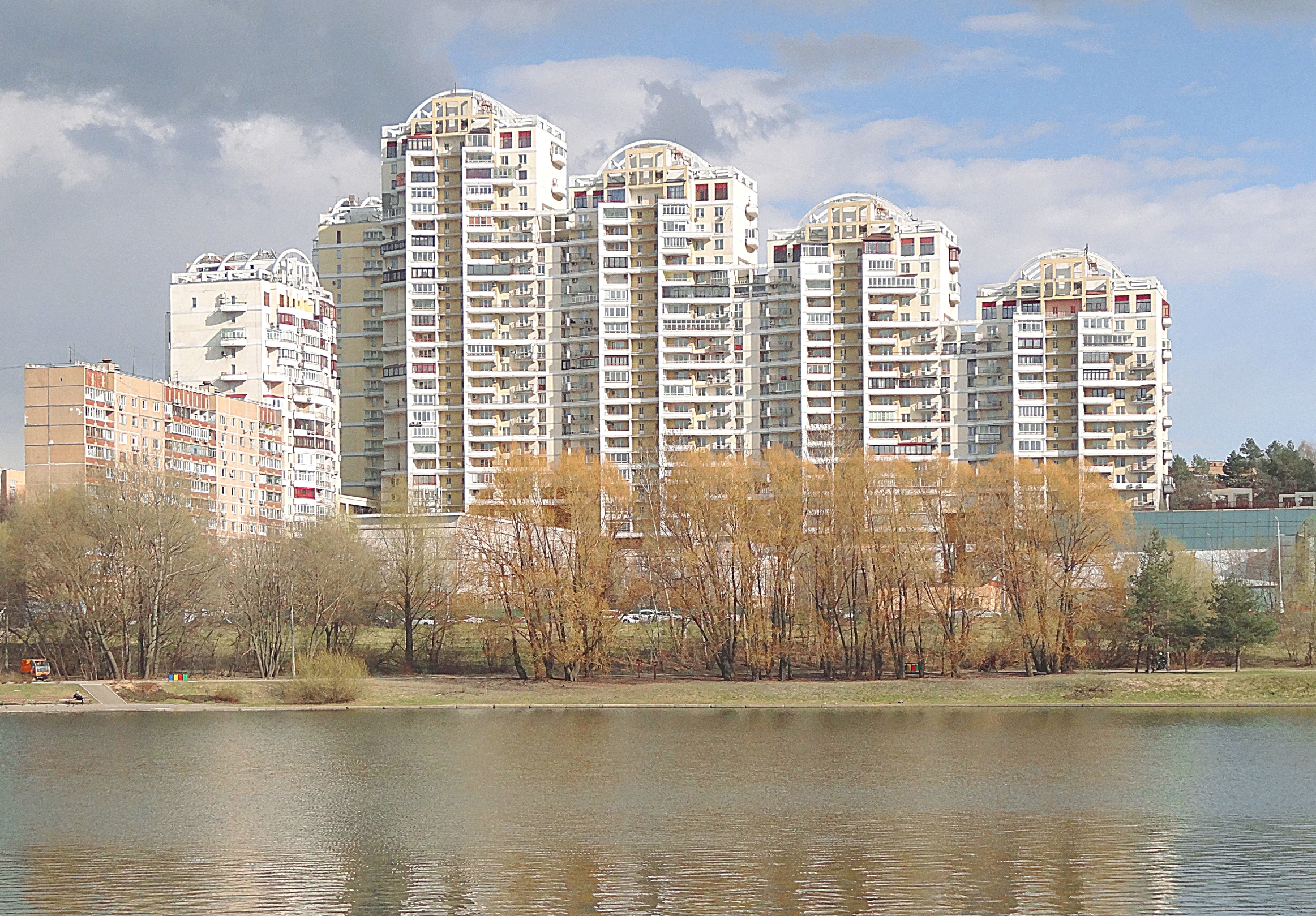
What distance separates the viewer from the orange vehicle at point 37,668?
79.2 m

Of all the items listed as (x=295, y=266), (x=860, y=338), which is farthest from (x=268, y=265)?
(x=860, y=338)

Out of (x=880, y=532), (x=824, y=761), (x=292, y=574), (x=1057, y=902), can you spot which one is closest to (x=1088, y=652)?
(x=880, y=532)

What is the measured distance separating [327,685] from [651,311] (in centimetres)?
8326

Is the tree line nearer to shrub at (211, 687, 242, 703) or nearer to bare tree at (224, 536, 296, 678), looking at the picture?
bare tree at (224, 536, 296, 678)

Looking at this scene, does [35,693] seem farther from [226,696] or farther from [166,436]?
[166,436]

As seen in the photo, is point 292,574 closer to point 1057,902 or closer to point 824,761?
point 824,761

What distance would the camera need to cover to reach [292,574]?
83312 mm

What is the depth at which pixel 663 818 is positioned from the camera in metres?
37.5

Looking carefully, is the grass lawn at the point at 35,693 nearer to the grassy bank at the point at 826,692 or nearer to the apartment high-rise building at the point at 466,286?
the grassy bank at the point at 826,692

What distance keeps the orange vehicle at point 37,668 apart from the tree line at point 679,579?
140 centimetres

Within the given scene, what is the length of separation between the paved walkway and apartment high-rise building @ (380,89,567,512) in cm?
7458

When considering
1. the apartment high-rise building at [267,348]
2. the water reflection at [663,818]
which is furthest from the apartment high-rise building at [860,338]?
the water reflection at [663,818]

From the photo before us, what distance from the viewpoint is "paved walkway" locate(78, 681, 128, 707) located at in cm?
7212

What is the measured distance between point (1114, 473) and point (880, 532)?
7114cm
